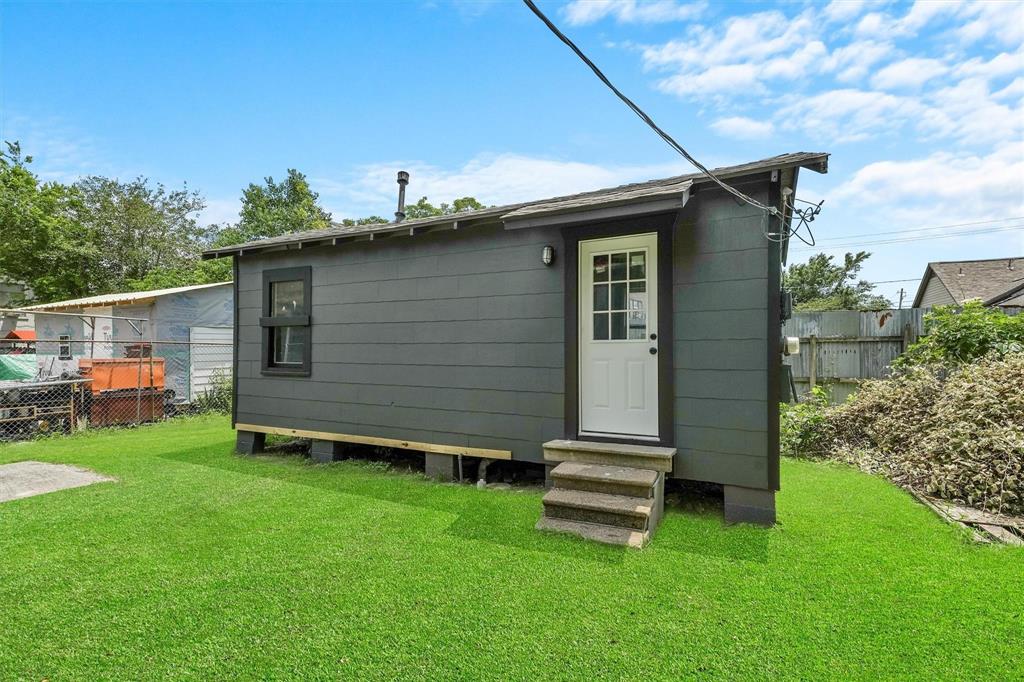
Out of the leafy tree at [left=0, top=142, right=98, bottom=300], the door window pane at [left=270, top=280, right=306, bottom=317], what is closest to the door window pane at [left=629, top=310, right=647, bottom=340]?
the door window pane at [left=270, top=280, right=306, bottom=317]

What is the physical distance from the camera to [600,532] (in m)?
3.08

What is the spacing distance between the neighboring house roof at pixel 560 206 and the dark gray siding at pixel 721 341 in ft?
0.58

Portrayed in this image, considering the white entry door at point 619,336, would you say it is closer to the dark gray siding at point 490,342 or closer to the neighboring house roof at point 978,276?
the dark gray siding at point 490,342

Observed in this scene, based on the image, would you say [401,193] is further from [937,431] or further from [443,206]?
[443,206]

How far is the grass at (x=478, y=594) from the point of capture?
1.87m

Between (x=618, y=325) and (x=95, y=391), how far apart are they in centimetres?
810

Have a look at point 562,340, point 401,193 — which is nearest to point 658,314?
point 562,340

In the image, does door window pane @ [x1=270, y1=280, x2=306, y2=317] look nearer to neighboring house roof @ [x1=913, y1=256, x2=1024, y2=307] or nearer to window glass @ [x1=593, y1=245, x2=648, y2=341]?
window glass @ [x1=593, y1=245, x2=648, y2=341]

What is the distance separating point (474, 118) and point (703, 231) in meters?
4.17

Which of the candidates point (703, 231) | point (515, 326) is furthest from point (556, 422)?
point (703, 231)

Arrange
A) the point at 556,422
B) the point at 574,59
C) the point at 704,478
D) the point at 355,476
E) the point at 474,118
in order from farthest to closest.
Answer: the point at 474,118
the point at 355,476
the point at 556,422
the point at 704,478
the point at 574,59

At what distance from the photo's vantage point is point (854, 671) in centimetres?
180

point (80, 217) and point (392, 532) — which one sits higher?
point (80, 217)

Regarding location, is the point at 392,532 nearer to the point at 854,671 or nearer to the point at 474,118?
the point at 854,671
